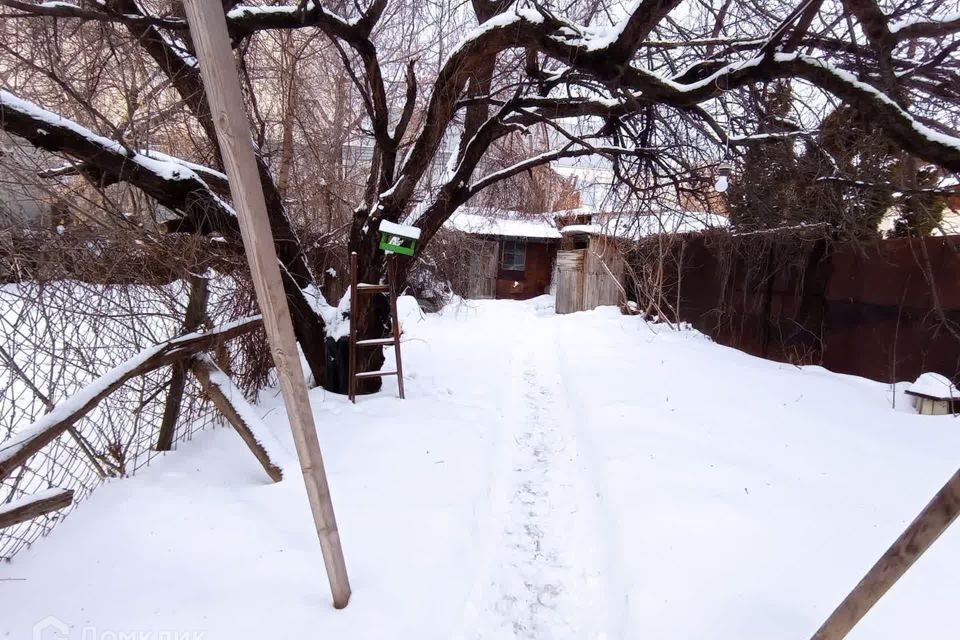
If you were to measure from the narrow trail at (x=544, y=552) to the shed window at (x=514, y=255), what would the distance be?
14.6 meters

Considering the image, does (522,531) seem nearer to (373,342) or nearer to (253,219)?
(253,219)

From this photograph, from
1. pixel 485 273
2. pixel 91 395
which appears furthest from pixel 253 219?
pixel 485 273

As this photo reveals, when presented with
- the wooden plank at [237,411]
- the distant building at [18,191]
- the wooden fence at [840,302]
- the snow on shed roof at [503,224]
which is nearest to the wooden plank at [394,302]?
the wooden plank at [237,411]

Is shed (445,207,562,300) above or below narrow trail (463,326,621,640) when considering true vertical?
above

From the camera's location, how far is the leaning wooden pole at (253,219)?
1.32m

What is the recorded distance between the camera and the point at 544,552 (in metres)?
2.85

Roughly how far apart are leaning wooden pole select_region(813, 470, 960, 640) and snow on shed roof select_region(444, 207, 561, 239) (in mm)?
13162

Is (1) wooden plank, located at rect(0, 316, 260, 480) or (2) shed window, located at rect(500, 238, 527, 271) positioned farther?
(2) shed window, located at rect(500, 238, 527, 271)

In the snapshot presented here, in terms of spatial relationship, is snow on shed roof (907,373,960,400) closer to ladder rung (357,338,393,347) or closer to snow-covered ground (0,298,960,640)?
snow-covered ground (0,298,960,640)

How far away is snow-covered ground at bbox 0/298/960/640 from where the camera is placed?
6.60 feet

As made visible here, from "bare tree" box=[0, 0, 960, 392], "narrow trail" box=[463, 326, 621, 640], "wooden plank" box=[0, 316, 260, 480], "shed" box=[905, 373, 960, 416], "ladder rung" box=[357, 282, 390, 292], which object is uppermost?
"bare tree" box=[0, 0, 960, 392]

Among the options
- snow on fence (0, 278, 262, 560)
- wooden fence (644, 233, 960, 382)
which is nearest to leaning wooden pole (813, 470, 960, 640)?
snow on fence (0, 278, 262, 560)

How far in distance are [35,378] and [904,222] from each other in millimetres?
9739

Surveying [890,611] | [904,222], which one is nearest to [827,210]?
[904,222]
